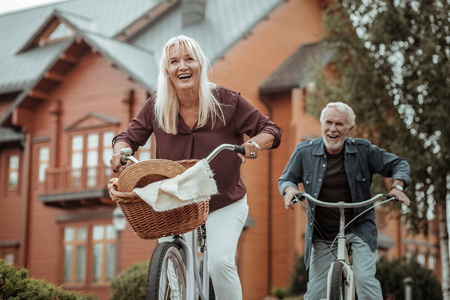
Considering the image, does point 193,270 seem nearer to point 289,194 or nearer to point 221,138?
point 221,138

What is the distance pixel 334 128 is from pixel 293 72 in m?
22.5

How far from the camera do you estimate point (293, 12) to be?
31.1m

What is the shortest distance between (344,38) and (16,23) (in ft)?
70.9

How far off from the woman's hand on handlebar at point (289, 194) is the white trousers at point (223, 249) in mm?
1022

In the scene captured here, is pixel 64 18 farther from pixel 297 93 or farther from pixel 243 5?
pixel 297 93

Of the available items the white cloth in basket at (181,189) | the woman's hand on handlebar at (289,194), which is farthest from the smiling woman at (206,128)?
the woman's hand on handlebar at (289,194)

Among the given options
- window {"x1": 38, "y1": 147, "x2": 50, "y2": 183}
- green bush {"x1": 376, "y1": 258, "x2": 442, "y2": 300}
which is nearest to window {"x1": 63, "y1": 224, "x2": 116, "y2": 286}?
window {"x1": 38, "y1": 147, "x2": 50, "y2": 183}

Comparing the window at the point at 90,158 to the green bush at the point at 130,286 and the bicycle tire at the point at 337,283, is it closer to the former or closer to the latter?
the green bush at the point at 130,286

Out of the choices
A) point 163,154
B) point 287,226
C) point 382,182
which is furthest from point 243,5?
point 163,154

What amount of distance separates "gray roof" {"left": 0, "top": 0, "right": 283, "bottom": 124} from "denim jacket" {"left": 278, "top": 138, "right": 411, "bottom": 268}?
1947 cm

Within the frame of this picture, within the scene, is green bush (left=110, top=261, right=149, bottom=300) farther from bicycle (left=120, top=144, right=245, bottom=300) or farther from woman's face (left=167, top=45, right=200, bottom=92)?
woman's face (left=167, top=45, right=200, bottom=92)

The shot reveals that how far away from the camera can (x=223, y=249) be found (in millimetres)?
5359

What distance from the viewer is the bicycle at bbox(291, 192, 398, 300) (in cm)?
608

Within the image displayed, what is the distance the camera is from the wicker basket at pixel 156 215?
4.91 metres
